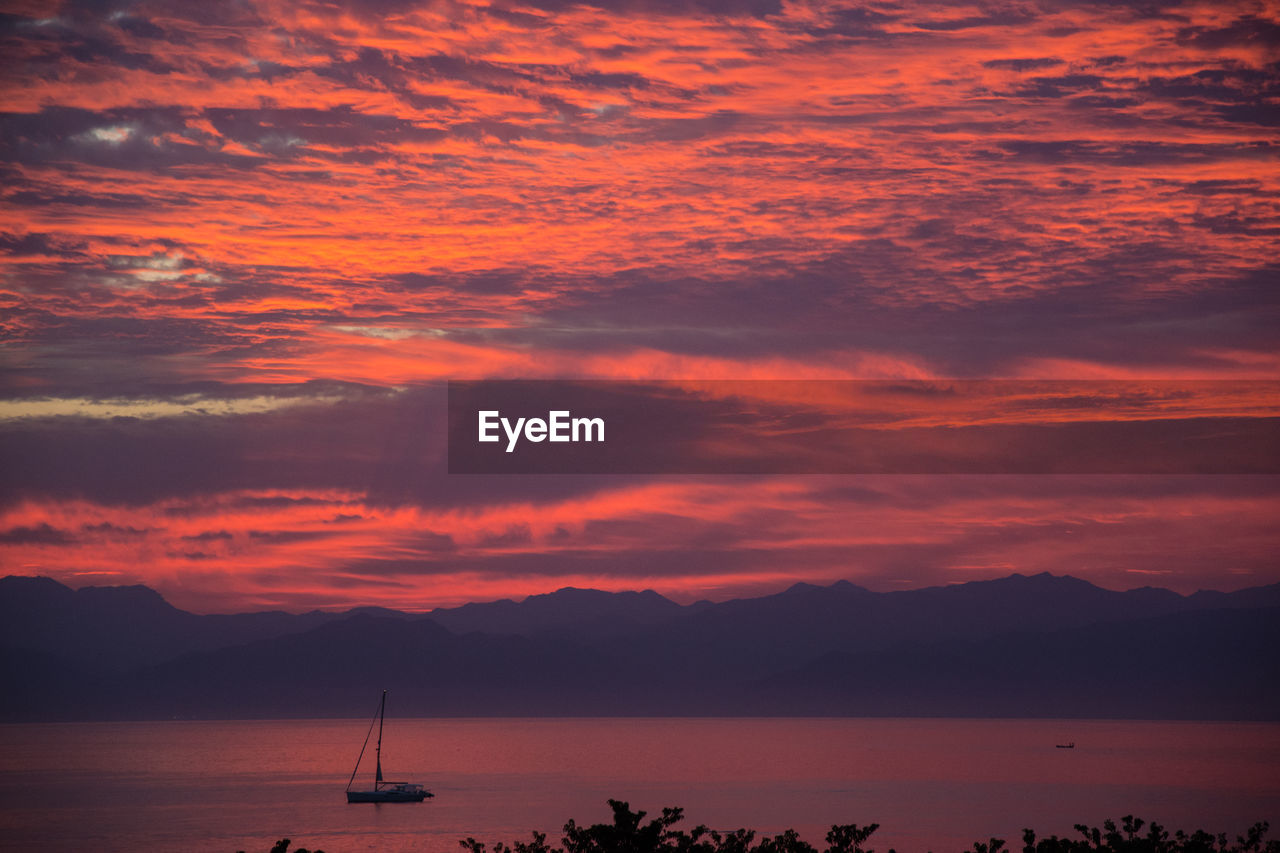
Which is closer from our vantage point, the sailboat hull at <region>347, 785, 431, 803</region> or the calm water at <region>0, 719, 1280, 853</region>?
the calm water at <region>0, 719, 1280, 853</region>

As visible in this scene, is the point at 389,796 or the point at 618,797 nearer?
the point at 389,796

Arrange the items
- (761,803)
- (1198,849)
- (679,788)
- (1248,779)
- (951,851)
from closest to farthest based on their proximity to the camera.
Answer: (1198,849), (951,851), (761,803), (679,788), (1248,779)

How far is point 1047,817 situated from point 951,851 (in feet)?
106

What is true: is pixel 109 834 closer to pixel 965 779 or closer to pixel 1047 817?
pixel 1047 817

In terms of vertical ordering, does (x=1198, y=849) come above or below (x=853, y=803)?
above

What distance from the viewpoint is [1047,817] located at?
424 feet

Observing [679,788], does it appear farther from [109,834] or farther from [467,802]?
[109,834]

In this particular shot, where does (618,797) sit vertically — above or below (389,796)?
below

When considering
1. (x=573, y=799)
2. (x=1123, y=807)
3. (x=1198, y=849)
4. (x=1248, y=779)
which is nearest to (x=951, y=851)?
(x=1123, y=807)

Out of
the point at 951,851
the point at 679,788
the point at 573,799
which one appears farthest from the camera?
the point at 679,788

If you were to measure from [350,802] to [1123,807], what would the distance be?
84.4 metres

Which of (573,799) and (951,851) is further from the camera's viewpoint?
(573,799)

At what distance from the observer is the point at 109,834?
411 ft

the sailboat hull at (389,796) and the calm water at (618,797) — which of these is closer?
the calm water at (618,797)
